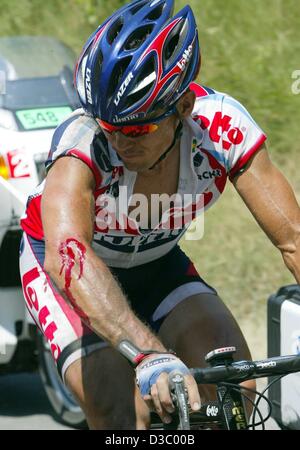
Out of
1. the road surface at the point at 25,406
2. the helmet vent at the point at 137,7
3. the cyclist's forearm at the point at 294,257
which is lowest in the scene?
the road surface at the point at 25,406

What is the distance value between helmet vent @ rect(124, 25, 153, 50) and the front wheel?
3.05 m

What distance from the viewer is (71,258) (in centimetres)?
375

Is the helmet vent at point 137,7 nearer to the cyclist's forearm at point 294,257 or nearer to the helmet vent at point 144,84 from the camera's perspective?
the helmet vent at point 144,84

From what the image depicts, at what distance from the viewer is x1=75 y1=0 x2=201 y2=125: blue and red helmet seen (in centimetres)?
393

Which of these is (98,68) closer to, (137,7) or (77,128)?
(77,128)

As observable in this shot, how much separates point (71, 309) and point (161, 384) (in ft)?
3.36

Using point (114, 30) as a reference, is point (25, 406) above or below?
below

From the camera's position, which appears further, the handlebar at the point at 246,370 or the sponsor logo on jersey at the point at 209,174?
the sponsor logo on jersey at the point at 209,174

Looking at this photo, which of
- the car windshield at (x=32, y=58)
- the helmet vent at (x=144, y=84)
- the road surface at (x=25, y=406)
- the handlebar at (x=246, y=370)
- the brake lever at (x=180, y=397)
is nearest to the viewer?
the brake lever at (x=180, y=397)

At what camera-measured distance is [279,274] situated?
28.6 ft

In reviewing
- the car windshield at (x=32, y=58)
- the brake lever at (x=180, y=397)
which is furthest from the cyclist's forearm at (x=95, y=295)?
the car windshield at (x=32, y=58)

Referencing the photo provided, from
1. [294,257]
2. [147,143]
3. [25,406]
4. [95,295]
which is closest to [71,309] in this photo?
[95,295]

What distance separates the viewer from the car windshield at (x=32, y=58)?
24.2 feet

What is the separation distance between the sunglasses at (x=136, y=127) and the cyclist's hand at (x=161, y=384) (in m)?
0.91
